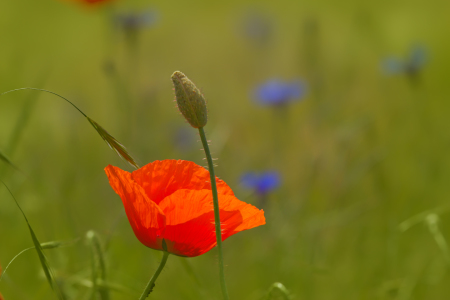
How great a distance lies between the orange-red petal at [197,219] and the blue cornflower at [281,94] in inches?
51.7

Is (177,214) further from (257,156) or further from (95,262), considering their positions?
(257,156)

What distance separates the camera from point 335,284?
145cm

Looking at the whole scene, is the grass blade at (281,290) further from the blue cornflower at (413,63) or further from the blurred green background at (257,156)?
the blue cornflower at (413,63)

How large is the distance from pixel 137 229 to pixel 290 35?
3.51 meters

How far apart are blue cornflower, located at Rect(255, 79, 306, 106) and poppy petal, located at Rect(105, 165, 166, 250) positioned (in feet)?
4.43

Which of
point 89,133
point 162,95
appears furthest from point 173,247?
point 162,95

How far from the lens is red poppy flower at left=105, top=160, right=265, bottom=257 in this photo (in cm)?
55

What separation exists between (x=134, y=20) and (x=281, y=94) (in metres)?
0.57

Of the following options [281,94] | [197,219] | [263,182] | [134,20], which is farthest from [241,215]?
[134,20]

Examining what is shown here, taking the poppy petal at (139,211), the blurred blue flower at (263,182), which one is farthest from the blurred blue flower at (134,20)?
the poppy petal at (139,211)

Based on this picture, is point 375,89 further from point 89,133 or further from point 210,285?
point 210,285

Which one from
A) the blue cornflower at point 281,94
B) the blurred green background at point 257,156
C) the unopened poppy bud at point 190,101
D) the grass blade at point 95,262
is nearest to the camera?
the unopened poppy bud at point 190,101

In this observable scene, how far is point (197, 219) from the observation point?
1.86 ft

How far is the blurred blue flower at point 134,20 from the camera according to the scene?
6.36ft
